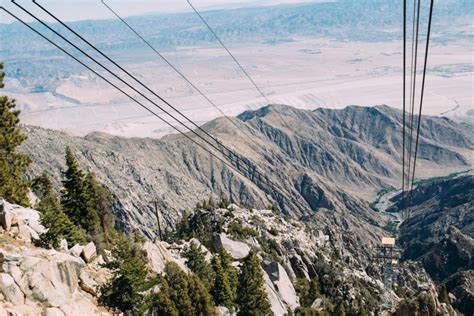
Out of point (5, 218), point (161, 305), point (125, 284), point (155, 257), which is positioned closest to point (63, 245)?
point (5, 218)

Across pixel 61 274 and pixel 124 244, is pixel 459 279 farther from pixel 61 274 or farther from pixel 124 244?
pixel 61 274

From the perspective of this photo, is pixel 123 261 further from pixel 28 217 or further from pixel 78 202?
pixel 78 202

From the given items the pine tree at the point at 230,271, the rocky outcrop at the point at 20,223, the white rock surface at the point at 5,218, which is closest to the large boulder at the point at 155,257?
the pine tree at the point at 230,271

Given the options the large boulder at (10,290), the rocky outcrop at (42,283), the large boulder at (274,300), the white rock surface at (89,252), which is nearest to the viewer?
the large boulder at (10,290)

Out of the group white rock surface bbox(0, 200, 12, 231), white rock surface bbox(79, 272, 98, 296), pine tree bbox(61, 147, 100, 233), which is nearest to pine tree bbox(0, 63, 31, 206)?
pine tree bbox(61, 147, 100, 233)

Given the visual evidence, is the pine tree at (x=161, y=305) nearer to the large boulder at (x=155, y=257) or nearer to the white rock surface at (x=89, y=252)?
the white rock surface at (x=89, y=252)

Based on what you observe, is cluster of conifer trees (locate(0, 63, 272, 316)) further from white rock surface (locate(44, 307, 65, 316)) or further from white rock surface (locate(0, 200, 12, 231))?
white rock surface (locate(44, 307, 65, 316))

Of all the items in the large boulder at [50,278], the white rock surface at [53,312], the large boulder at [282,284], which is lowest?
the large boulder at [282,284]
